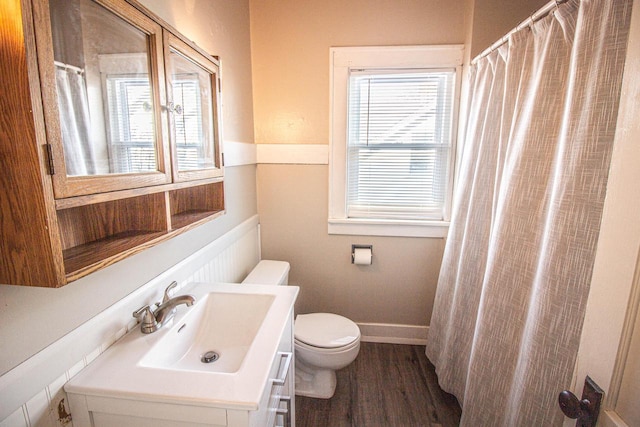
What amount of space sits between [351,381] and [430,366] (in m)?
0.59

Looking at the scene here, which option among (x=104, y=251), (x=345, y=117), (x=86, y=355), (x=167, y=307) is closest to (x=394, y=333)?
(x=345, y=117)

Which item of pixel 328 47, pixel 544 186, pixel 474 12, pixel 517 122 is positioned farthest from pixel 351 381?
pixel 474 12

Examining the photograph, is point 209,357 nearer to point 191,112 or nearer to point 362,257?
point 191,112

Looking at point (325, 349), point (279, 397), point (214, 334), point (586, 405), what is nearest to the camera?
point (586, 405)

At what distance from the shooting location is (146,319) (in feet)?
3.53

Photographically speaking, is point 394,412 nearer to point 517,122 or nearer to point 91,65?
point 517,122

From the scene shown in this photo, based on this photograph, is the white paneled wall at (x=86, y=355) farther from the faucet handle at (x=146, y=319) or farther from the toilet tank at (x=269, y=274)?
the toilet tank at (x=269, y=274)

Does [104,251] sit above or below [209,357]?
above

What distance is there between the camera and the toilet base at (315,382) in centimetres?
192

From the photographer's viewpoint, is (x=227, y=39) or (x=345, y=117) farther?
(x=345, y=117)

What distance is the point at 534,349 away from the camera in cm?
111

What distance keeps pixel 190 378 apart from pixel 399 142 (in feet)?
6.32

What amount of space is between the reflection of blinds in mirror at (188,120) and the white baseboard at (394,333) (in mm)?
1875

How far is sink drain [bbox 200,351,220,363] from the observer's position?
1.17 m
